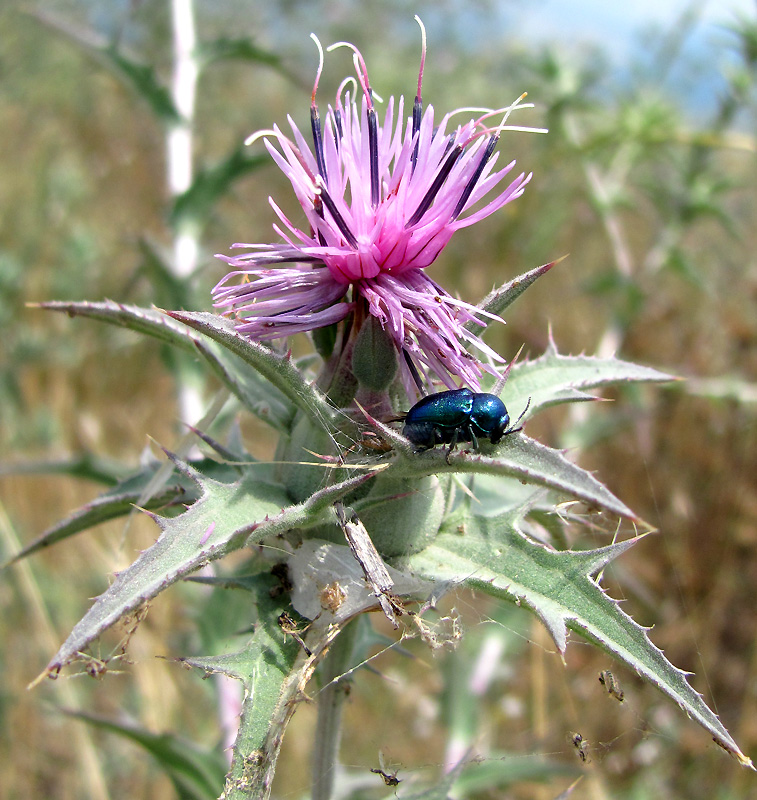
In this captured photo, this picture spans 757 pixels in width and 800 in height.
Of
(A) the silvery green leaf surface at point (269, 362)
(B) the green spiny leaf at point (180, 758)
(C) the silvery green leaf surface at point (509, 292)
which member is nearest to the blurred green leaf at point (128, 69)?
(A) the silvery green leaf surface at point (269, 362)

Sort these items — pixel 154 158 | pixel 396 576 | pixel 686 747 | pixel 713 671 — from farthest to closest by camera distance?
pixel 154 158
pixel 713 671
pixel 686 747
pixel 396 576

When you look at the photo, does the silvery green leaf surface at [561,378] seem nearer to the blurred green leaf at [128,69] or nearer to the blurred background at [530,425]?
the blurred background at [530,425]

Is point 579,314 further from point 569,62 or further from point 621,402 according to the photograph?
point 569,62

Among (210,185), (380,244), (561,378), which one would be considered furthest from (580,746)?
(210,185)

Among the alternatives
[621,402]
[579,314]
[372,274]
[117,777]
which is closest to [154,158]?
[579,314]

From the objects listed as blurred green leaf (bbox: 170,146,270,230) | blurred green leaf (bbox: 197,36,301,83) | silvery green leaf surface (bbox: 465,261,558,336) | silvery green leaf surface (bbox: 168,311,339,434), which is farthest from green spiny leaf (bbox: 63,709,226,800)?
blurred green leaf (bbox: 197,36,301,83)

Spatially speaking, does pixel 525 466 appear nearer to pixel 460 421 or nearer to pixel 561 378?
pixel 460 421
